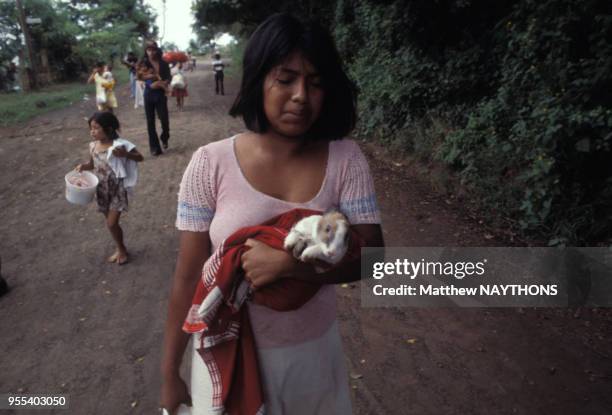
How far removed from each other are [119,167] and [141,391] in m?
2.48

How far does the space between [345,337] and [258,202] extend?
103 inches

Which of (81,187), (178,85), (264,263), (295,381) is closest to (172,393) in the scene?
(295,381)

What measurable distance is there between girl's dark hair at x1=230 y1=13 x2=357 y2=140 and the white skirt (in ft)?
2.12

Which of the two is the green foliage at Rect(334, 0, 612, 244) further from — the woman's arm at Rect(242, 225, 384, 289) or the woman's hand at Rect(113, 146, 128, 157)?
the woman's hand at Rect(113, 146, 128, 157)

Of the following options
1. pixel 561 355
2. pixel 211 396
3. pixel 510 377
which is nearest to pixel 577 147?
pixel 561 355

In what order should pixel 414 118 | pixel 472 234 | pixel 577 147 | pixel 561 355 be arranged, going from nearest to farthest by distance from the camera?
pixel 561 355 < pixel 577 147 < pixel 472 234 < pixel 414 118

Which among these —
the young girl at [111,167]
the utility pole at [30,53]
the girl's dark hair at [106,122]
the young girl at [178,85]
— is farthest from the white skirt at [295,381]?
the utility pole at [30,53]

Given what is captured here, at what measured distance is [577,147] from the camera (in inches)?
175

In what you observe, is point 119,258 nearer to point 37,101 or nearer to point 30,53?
point 37,101

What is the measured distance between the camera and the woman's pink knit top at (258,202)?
124 cm

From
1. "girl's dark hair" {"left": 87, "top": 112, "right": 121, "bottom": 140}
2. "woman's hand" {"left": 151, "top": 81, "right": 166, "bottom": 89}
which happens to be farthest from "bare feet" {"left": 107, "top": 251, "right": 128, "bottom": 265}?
"woman's hand" {"left": 151, "top": 81, "right": 166, "bottom": 89}

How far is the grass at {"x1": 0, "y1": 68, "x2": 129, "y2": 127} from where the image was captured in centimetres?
1309

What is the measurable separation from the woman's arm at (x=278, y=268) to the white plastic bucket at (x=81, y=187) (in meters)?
3.57

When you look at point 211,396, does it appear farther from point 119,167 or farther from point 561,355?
point 119,167
